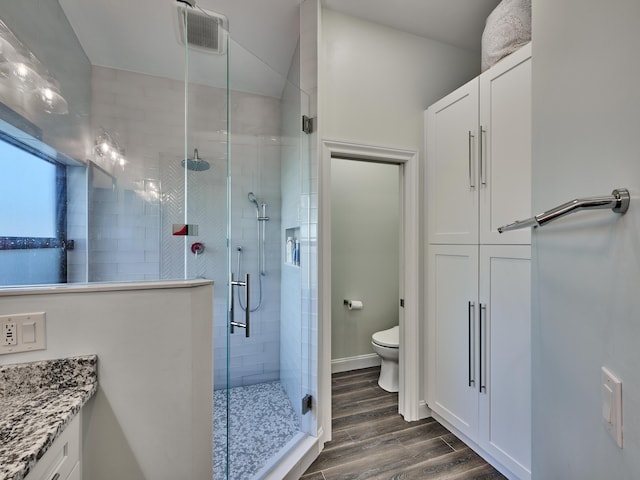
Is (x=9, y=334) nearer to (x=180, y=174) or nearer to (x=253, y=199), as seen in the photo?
(x=180, y=174)

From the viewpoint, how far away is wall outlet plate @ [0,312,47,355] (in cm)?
83

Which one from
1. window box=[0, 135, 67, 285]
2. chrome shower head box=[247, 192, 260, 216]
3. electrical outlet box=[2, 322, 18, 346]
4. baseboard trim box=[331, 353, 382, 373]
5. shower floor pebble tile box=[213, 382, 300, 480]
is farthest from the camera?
baseboard trim box=[331, 353, 382, 373]

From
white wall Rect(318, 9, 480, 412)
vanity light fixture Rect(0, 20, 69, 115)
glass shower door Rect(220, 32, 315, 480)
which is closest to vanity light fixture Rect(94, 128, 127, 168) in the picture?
vanity light fixture Rect(0, 20, 69, 115)

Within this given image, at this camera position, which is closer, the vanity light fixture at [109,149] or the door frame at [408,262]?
the door frame at [408,262]

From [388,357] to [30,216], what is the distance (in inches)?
101

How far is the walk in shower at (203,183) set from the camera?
5.61 ft

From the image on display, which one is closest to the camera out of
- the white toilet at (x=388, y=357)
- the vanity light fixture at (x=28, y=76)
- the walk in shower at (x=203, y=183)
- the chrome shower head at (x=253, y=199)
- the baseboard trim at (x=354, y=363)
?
the vanity light fixture at (x=28, y=76)

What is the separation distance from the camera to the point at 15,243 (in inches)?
46.3

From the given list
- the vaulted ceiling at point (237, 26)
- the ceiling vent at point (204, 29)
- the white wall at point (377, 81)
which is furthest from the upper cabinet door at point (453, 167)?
the ceiling vent at point (204, 29)

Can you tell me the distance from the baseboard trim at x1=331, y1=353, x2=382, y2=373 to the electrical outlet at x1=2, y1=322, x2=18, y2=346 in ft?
8.14

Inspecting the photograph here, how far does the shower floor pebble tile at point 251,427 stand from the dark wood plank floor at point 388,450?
0.29 m

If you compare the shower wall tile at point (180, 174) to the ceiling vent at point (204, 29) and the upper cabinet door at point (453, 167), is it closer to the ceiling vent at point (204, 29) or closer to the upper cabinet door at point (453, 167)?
the ceiling vent at point (204, 29)

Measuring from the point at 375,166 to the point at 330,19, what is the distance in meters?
1.51

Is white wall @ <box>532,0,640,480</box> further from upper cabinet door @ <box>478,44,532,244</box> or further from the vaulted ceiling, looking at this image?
the vaulted ceiling
